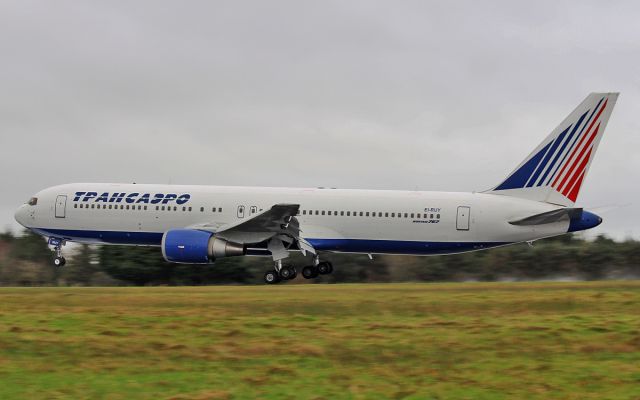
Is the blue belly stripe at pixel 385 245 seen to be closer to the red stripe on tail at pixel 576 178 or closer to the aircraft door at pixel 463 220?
the aircraft door at pixel 463 220

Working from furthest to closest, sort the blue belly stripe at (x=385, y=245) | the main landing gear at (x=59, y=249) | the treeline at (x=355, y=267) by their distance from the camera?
the treeline at (x=355, y=267), the main landing gear at (x=59, y=249), the blue belly stripe at (x=385, y=245)

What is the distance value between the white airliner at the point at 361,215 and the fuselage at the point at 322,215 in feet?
0.14

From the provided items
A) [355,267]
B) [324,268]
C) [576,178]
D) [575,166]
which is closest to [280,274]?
[324,268]

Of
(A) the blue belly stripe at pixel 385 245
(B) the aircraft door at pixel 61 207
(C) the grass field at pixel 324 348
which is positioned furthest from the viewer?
(B) the aircraft door at pixel 61 207

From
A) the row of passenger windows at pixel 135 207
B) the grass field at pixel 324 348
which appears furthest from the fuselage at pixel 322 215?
the grass field at pixel 324 348

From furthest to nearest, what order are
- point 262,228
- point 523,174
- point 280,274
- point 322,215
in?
point 322,215 → point 523,174 → point 280,274 → point 262,228

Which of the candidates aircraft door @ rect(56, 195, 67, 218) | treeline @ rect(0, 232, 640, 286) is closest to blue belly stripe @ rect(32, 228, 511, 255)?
aircraft door @ rect(56, 195, 67, 218)

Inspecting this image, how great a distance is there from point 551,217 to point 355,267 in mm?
14180

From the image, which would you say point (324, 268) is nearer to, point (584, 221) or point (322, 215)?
point (322, 215)

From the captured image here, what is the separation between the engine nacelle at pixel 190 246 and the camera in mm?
34000

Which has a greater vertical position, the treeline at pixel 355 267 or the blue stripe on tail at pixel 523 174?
the blue stripe on tail at pixel 523 174

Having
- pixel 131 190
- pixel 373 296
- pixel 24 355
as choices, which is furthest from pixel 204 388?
pixel 131 190

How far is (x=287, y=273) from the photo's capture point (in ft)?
A: 115

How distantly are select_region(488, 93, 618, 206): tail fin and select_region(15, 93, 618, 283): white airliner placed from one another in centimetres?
4
